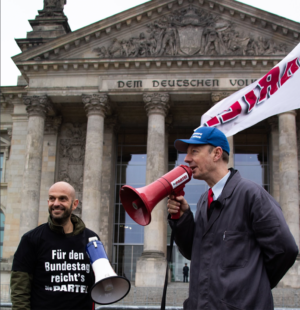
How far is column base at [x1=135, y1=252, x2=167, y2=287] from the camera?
81.4 ft

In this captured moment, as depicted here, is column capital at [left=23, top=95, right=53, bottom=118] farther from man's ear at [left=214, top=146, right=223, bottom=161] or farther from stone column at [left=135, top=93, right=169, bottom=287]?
man's ear at [left=214, top=146, right=223, bottom=161]

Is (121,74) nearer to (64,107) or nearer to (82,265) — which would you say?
(64,107)

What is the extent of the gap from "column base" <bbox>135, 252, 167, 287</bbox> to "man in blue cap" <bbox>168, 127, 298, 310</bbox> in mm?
21639

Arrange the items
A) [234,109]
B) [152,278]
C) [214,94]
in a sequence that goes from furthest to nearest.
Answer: [214,94], [152,278], [234,109]

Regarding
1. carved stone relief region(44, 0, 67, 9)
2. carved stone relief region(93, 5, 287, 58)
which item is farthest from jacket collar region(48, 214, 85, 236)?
carved stone relief region(44, 0, 67, 9)

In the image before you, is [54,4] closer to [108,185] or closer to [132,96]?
[132,96]

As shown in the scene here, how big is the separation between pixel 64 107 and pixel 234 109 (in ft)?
81.5

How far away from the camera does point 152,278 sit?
24859 mm

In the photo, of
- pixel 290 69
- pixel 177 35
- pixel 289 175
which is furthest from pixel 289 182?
pixel 290 69

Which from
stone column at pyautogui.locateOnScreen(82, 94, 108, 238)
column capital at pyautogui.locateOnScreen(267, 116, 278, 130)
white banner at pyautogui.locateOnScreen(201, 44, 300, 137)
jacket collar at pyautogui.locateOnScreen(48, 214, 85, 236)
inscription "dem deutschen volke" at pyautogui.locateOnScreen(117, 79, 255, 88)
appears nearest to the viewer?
jacket collar at pyautogui.locateOnScreen(48, 214, 85, 236)

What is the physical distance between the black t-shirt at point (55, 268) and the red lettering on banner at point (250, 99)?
362cm

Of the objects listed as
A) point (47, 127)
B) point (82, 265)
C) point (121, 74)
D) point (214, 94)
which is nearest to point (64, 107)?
point (47, 127)

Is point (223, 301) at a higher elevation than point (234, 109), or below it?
below

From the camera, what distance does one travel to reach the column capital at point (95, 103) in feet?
91.9
